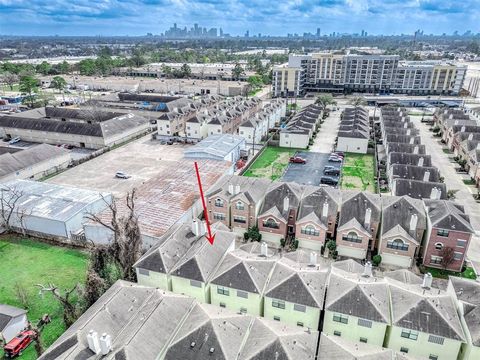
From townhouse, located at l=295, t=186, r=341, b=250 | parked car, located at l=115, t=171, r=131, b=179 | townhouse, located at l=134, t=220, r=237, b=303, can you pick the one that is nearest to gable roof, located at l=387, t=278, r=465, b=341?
townhouse, located at l=295, t=186, r=341, b=250

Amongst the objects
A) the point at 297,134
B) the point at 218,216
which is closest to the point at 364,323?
the point at 218,216

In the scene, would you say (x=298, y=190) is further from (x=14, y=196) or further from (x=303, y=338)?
(x=14, y=196)

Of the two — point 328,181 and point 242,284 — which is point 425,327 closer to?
point 242,284

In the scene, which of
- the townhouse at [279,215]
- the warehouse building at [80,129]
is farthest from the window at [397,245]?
the warehouse building at [80,129]

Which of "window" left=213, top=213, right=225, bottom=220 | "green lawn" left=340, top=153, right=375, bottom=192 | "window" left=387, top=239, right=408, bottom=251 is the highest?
"window" left=387, top=239, right=408, bottom=251

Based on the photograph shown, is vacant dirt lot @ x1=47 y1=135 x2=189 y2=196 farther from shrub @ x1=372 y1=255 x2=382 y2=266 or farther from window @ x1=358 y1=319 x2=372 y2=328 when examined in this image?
window @ x1=358 y1=319 x2=372 y2=328

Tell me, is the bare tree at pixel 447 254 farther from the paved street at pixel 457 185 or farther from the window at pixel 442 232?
the paved street at pixel 457 185
